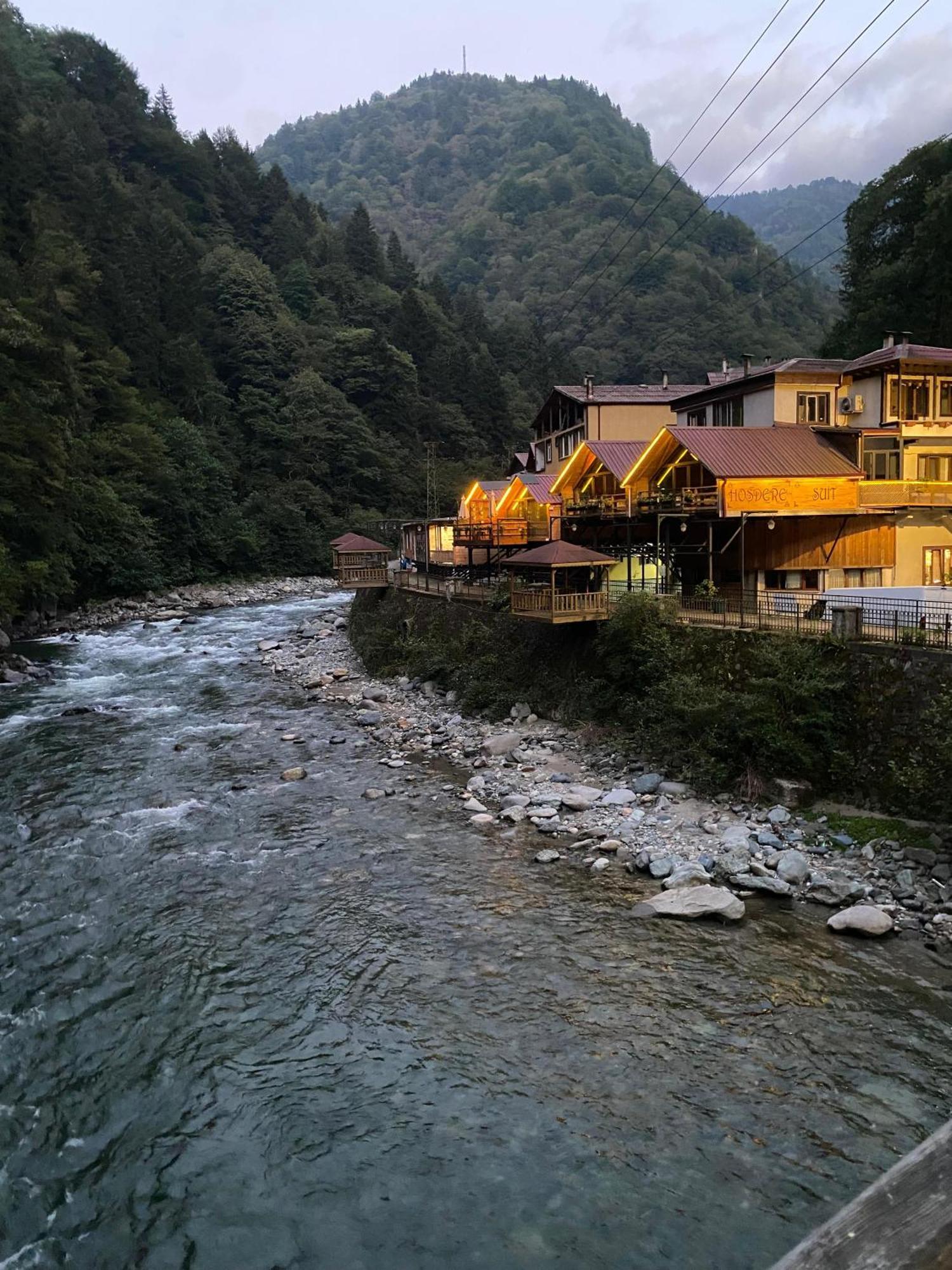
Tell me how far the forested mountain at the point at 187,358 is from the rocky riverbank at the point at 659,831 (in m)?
24.0

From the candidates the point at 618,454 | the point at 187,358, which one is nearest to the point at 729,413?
the point at 618,454

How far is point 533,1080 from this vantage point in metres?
9.58

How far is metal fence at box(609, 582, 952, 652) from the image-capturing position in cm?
1600

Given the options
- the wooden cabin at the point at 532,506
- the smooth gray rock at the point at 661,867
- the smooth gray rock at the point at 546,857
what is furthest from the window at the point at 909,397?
the smooth gray rock at the point at 546,857

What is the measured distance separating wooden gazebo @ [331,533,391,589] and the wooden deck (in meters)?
36.6

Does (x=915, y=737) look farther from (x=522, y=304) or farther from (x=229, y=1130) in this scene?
(x=522, y=304)

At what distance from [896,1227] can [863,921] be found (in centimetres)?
1138

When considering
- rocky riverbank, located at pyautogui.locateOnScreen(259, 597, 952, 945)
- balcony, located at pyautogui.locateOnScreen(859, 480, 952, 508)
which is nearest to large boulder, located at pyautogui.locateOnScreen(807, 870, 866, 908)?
rocky riverbank, located at pyautogui.locateOnScreen(259, 597, 952, 945)

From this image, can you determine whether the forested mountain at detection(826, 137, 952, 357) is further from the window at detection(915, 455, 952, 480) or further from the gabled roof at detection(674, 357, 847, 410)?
the window at detection(915, 455, 952, 480)

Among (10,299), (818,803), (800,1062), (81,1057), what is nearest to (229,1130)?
(81,1057)

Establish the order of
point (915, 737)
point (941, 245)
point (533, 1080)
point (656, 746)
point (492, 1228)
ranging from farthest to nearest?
point (941, 245) < point (656, 746) < point (915, 737) < point (533, 1080) < point (492, 1228)

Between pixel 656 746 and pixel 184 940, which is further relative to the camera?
pixel 656 746

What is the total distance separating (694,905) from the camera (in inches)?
513

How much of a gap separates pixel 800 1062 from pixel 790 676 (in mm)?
8891
